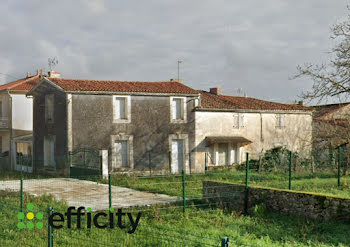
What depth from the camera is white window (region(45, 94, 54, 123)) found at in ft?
89.3

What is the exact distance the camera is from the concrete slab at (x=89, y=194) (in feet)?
47.8

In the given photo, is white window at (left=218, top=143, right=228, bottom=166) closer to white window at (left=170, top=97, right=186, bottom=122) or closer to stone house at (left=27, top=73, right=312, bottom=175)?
stone house at (left=27, top=73, right=312, bottom=175)

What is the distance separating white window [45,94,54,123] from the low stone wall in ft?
50.3

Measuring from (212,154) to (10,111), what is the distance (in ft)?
49.1

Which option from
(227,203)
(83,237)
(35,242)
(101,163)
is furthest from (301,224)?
(101,163)

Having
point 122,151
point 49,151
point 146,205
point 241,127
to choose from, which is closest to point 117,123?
point 122,151

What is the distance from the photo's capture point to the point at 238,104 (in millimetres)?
32344

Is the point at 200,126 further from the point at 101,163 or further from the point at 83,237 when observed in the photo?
the point at 83,237

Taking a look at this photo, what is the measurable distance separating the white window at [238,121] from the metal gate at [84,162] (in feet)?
36.1

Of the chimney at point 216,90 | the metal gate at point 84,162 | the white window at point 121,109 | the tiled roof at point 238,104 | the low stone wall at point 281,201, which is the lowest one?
the low stone wall at point 281,201

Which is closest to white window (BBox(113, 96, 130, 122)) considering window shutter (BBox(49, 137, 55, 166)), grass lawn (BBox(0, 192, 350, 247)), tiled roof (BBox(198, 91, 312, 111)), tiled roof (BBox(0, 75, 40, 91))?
window shutter (BBox(49, 137, 55, 166))

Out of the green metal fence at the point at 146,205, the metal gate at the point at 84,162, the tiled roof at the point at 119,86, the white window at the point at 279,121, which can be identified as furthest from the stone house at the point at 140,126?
the green metal fence at the point at 146,205

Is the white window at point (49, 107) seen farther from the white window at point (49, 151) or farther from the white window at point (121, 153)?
the white window at point (121, 153)

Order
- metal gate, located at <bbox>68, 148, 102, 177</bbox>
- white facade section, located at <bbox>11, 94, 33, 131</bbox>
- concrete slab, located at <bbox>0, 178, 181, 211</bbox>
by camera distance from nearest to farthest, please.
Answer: concrete slab, located at <bbox>0, 178, 181, 211</bbox>, metal gate, located at <bbox>68, 148, 102, 177</bbox>, white facade section, located at <bbox>11, 94, 33, 131</bbox>
